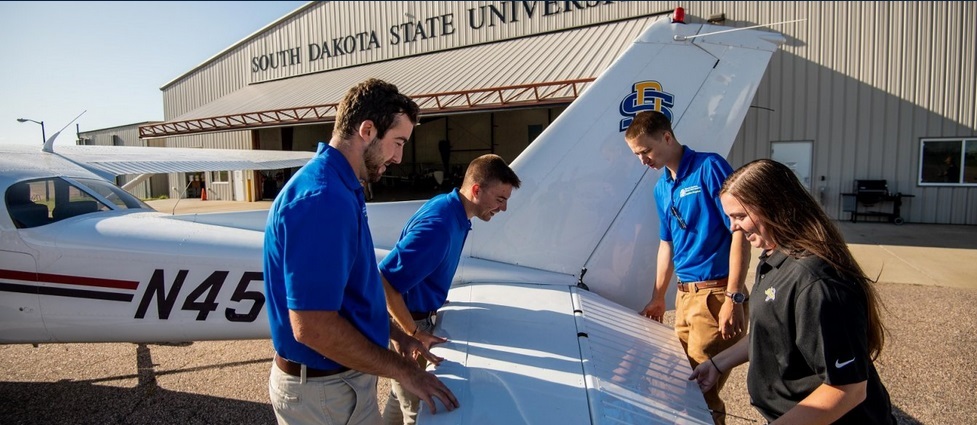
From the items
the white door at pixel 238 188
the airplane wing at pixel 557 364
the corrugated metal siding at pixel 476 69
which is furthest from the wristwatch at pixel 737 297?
the white door at pixel 238 188

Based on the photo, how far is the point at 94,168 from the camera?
3.48m

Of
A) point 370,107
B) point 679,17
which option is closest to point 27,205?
point 370,107

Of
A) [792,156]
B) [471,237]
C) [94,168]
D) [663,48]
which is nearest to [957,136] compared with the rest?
[792,156]

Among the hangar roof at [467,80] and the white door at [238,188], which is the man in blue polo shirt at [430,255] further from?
the white door at [238,188]

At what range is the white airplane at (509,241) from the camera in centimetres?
255

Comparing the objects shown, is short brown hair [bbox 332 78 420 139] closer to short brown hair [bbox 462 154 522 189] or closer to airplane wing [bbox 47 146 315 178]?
short brown hair [bbox 462 154 522 189]

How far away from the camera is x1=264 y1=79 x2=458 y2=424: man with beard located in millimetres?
1258

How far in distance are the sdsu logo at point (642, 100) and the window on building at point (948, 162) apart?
12.7m

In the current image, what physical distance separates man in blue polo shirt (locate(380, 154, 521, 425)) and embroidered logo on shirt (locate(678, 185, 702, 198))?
2.77ft

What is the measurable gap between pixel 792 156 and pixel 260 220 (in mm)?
13384

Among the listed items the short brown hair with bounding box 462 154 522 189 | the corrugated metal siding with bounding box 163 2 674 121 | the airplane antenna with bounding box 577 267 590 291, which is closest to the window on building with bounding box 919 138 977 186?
the corrugated metal siding with bounding box 163 2 674 121

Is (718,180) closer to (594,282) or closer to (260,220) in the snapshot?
(594,282)

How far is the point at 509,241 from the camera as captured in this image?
2625 millimetres

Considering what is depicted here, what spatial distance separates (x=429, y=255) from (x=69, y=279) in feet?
7.59
